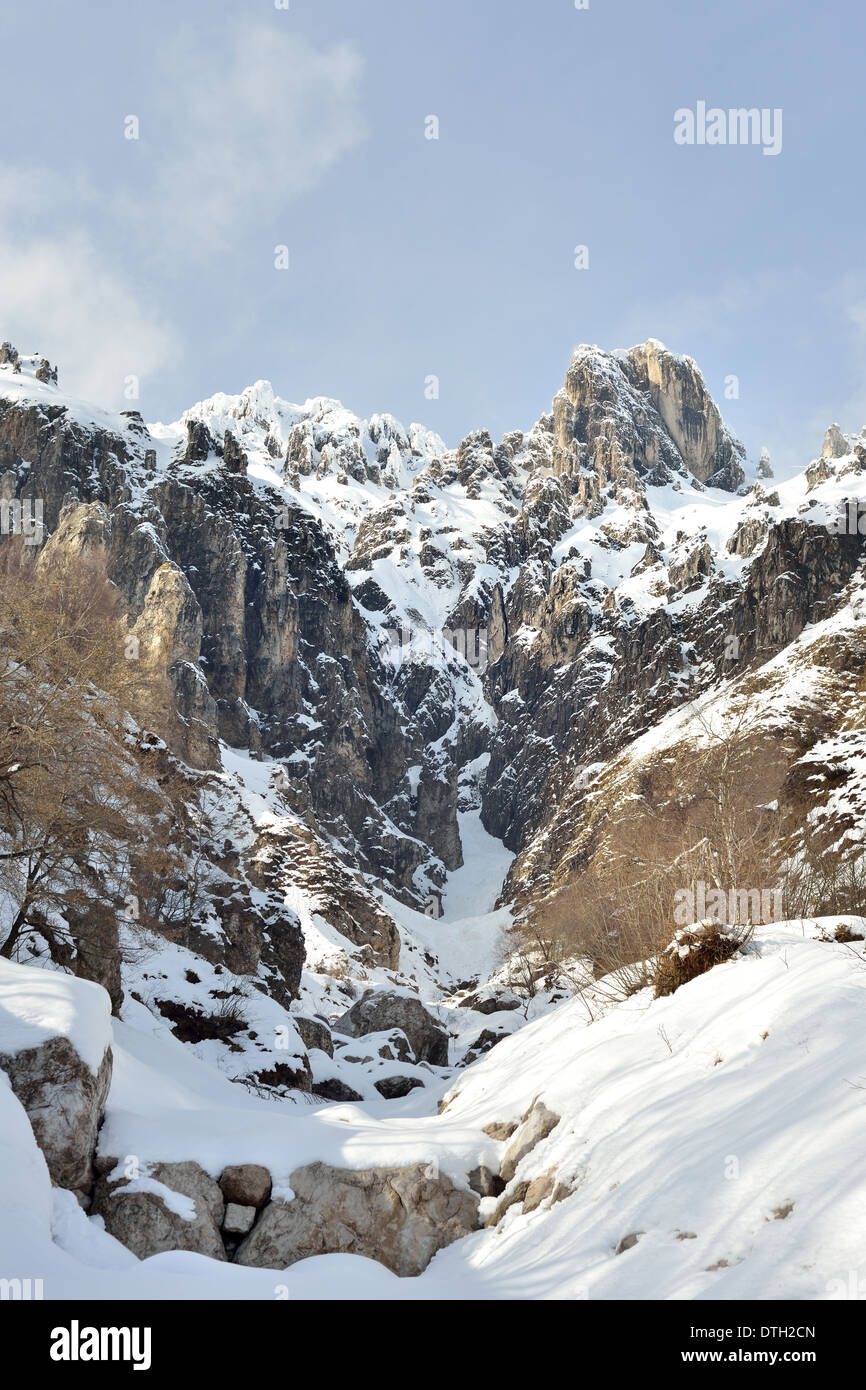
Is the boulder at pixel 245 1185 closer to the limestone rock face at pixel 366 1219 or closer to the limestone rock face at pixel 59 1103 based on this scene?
the limestone rock face at pixel 366 1219

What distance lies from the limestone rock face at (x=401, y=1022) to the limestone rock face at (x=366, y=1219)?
2696 cm

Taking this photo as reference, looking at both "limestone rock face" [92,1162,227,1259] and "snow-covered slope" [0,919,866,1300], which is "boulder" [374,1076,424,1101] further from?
"limestone rock face" [92,1162,227,1259]

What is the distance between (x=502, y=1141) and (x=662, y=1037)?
3008 millimetres

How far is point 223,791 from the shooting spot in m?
71.4

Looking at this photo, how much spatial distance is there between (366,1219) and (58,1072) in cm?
390

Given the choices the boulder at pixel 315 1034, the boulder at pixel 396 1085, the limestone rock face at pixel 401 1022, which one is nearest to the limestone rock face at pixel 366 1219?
the boulder at pixel 396 1085

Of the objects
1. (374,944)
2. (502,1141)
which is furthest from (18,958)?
(374,944)

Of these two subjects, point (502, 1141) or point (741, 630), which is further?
point (741, 630)

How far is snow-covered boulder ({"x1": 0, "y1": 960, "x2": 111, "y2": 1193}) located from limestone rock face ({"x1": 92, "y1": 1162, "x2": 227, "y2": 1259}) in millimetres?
379

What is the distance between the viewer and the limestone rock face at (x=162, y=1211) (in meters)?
9.53

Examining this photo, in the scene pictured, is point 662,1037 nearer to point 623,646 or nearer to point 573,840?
point 573,840

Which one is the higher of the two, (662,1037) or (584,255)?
(584,255)

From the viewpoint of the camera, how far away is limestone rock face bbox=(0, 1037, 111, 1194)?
31.3 feet

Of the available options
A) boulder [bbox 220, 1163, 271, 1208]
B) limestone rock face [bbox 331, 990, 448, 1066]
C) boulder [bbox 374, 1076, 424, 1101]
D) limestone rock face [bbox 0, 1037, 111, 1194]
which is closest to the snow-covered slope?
boulder [bbox 220, 1163, 271, 1208]
